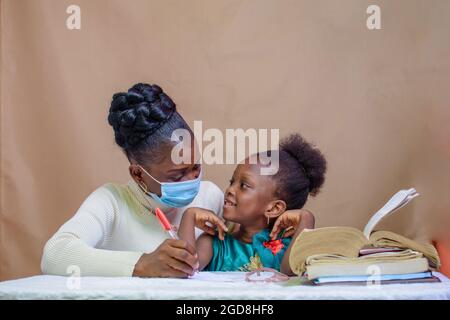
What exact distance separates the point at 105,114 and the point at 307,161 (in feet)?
2.17

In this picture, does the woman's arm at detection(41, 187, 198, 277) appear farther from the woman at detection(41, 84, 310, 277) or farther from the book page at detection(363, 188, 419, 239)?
the book page at detection(363, 188, 419, 239)

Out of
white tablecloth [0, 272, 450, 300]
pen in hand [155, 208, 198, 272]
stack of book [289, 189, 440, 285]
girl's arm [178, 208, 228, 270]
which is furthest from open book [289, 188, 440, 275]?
pen in hand [155, 208, 198, 272]

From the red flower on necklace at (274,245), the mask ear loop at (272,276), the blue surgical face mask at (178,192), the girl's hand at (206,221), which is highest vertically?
the blue surgical face mask at (178,192)

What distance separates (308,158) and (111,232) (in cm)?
66

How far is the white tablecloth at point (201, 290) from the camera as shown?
5.41ft

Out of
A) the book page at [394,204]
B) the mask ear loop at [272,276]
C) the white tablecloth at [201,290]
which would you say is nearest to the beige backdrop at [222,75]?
the book page at [394,204]

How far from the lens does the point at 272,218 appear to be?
6.57 feet

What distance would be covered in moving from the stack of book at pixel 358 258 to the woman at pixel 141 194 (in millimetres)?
328

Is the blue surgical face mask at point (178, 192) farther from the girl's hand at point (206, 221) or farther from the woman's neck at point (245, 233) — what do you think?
the woman's neck at point (245, 233)

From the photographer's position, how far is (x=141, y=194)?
204cm

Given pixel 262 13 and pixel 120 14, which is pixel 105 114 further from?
pixel 262 13

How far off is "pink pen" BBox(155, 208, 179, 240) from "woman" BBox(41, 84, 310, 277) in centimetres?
3

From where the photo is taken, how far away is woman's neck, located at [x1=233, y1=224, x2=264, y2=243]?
6.61 feet
